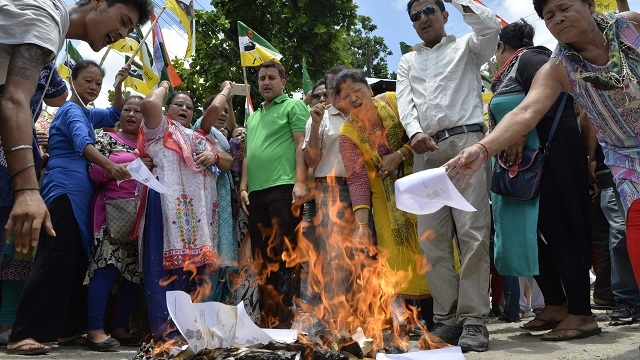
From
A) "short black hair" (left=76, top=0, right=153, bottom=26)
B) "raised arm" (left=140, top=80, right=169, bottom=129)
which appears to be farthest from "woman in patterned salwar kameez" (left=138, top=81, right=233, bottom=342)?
"short black hair" (left=76, top=0, right=153, bottom=26)

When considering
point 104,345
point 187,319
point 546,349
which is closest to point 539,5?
point 546,349

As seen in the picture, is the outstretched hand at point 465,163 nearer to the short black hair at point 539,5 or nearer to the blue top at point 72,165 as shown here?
the short black hair at point 539,5

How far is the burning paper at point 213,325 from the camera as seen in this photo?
349 cm

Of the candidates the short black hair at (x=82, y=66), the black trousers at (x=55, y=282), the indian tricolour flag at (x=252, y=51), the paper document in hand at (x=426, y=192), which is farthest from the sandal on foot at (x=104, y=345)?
the indian tricolour flag at (x=252, y=51)

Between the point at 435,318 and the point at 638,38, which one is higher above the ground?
the point at 638,38

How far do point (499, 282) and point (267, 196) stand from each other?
8.31 ft

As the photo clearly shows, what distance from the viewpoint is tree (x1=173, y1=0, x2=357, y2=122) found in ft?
58.4

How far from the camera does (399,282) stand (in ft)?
16.1

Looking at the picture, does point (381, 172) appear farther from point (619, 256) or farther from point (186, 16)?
point (186, 16)

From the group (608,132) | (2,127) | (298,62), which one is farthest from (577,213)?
(298,62)

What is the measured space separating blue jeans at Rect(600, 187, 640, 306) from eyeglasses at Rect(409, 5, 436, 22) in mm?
2102

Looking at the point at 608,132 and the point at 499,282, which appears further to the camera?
the point at 499,282

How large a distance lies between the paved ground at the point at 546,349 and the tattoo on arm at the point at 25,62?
8.12ft

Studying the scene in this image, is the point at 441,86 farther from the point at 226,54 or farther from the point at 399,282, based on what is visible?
the point at 226,54
